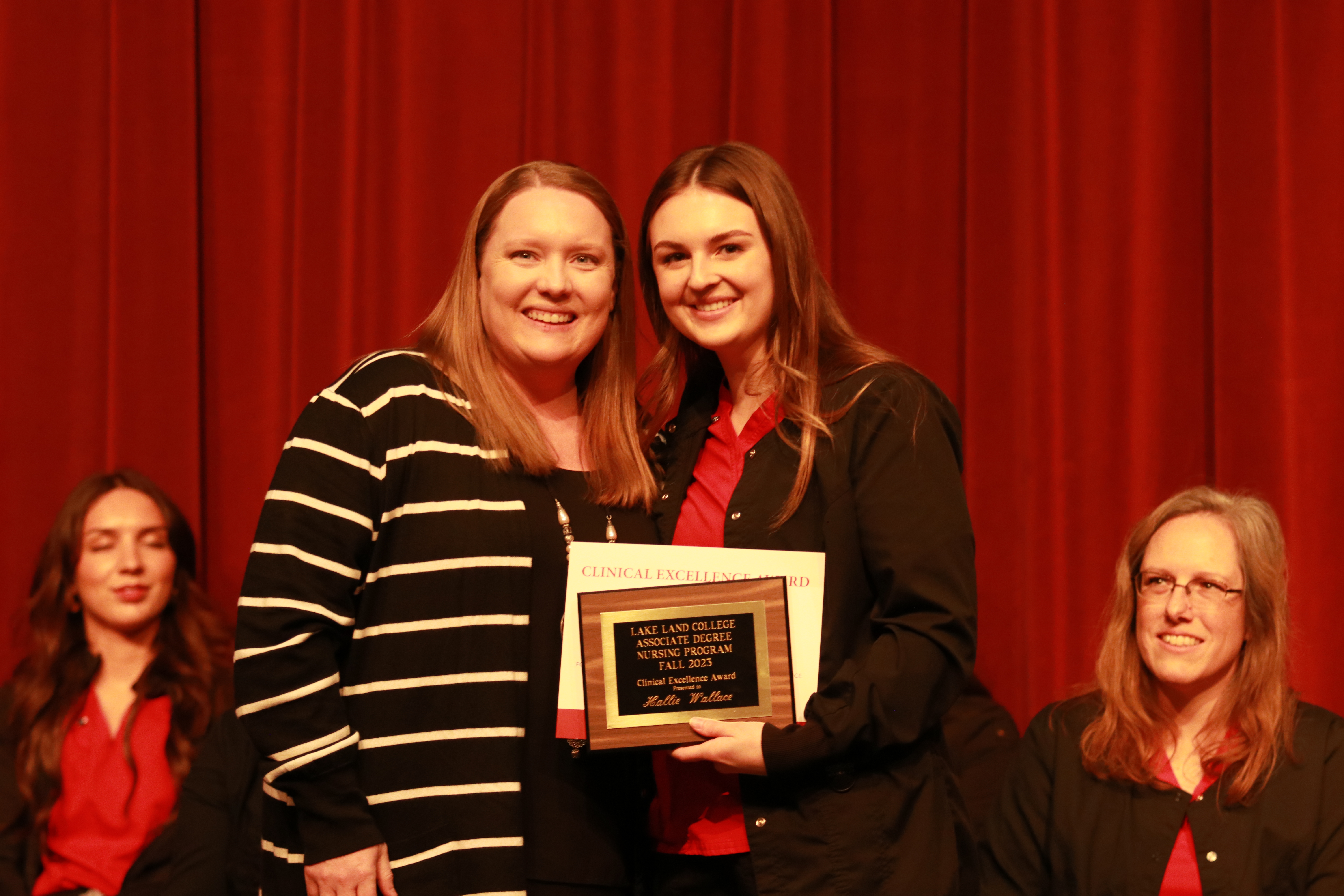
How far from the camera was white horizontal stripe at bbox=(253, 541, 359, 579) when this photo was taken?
71.8 inches

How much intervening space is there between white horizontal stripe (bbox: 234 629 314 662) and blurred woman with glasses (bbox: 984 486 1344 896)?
164cm

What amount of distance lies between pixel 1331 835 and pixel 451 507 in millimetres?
1909

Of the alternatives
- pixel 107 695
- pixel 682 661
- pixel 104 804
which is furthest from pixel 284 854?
pixel 107 695

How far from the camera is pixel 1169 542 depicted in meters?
2.61

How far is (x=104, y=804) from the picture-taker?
3115mm

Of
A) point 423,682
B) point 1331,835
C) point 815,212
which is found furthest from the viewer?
point 815,212

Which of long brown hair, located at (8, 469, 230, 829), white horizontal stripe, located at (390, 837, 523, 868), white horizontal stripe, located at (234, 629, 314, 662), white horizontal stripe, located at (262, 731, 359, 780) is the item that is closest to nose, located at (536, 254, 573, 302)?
white horizontal stripe, located at (234, 629, 314, 662)

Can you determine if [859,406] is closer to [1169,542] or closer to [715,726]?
[715,726]

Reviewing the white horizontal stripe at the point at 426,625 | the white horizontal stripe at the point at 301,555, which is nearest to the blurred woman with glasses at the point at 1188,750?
the white horizontal stripe at the point at 426,625

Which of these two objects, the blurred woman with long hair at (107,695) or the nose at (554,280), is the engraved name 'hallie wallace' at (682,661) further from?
the blurred woman with long hair at (107,695)

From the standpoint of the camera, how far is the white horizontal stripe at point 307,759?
1.79 m

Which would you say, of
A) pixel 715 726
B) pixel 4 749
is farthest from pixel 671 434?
pixel 4 749

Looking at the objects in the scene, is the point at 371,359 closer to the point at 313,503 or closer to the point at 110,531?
the point at 313,503

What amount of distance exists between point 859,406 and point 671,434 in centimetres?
53
